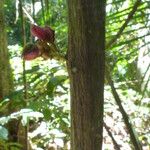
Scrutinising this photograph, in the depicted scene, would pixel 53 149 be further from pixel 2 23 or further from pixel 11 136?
pixel 2 23

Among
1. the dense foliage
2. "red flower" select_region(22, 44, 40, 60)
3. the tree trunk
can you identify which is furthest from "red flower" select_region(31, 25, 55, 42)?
the tree trunk

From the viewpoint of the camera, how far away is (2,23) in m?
1.68

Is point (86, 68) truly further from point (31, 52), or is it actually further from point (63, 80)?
point (63, 80)

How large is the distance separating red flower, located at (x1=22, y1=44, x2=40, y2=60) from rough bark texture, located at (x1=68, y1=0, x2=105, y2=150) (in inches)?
2.2

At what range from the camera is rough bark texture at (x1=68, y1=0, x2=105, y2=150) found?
46cm

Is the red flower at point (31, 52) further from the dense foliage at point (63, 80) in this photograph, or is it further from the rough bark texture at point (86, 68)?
the dense foliage at point (63, 80)

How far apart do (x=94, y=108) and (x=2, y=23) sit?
4.16ft

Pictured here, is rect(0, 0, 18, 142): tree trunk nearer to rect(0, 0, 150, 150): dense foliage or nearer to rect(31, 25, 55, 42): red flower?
rect(0, 0, 150, 150): dense foliage

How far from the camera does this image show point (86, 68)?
18.4 inches

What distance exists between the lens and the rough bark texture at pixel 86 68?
0.46 meters

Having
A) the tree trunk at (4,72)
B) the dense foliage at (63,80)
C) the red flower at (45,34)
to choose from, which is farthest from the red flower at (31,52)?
the tree trunk at (4,72)

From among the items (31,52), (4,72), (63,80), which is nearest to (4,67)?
(4,72)

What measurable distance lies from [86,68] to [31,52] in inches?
3.4

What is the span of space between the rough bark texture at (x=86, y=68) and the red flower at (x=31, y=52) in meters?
0.06
